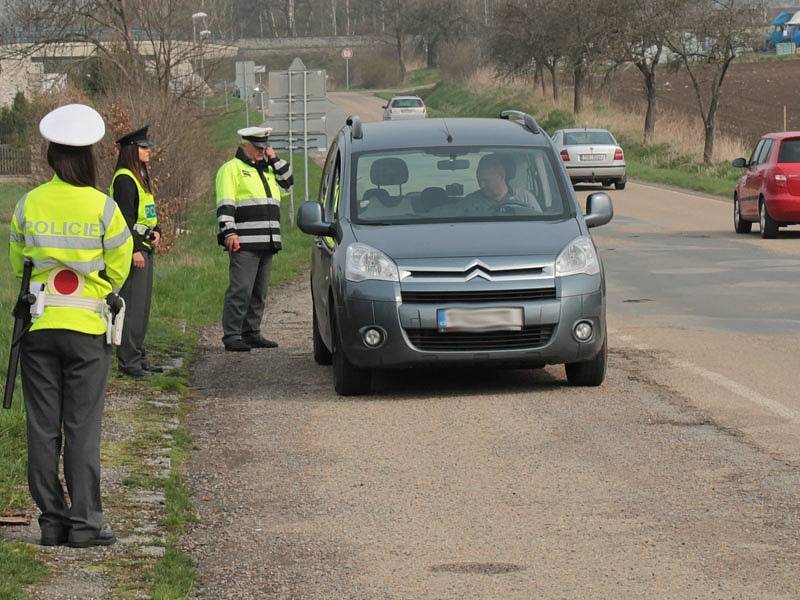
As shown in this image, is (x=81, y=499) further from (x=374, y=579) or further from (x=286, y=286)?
(x=286, y=286)

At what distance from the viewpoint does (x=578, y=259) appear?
10.6 m

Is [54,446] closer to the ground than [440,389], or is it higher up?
higher up

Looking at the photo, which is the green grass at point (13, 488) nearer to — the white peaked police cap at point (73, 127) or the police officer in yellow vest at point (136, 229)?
the police officer in yellow vest at point (136, 229)

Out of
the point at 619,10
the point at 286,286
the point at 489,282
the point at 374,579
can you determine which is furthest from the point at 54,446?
the point at 619,10

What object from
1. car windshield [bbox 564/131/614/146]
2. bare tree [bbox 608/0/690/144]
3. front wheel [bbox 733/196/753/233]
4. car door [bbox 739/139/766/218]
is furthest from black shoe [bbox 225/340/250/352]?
bare tree [bbox 608/0/690/144]

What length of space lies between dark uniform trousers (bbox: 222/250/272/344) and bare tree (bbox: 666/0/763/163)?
110ft

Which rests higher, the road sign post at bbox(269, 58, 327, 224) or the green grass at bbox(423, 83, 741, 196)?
the road sign post at bbox(269, 58, 327, 224)

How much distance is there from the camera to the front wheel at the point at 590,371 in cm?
1066

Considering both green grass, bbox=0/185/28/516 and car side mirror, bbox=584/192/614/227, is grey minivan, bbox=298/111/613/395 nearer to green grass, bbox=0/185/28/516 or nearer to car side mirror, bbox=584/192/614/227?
car side mirror, bbox=584/192/614/227

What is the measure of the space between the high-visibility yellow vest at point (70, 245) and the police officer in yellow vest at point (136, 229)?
4900 millimetres

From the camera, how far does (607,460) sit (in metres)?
8.27

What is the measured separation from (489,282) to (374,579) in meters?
4.43

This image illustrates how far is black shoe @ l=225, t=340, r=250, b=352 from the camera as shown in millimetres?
13312

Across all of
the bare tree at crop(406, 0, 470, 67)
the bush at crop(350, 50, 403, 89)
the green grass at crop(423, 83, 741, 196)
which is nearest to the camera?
the green grass at crop(423, 83, 741, 196)
